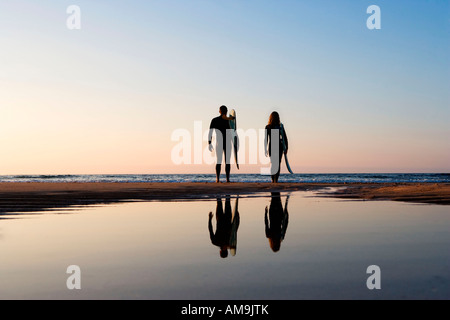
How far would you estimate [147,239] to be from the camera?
12.0ft

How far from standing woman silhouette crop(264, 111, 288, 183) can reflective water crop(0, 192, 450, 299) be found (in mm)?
11173

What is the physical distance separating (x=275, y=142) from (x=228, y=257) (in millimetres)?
13572

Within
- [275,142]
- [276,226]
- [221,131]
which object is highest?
[221,131]

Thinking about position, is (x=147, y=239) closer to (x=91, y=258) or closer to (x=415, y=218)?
(x=91, y=258)

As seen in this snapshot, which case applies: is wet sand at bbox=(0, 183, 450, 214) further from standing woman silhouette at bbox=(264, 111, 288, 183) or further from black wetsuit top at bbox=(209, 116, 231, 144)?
standing woman silhouette at bbox=(264, 111, 288, 183)

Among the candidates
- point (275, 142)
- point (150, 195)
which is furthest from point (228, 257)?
point (275, 142)

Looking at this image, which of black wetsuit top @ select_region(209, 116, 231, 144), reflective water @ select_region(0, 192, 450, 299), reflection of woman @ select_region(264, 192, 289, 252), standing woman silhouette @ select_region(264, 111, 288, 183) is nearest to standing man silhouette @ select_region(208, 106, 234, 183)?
black wetsuit top @ select_region(209, 116, 231, 144)

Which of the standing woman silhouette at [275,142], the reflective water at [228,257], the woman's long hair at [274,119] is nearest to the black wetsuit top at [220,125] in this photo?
the standing woman silhouette at [275,142]

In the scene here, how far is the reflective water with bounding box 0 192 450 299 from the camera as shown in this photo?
6.85 feet

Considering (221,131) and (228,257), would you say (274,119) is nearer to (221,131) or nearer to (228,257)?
(221,131)

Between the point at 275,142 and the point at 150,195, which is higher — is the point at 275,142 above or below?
above

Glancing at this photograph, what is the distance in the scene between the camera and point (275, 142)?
1623 centimetres
